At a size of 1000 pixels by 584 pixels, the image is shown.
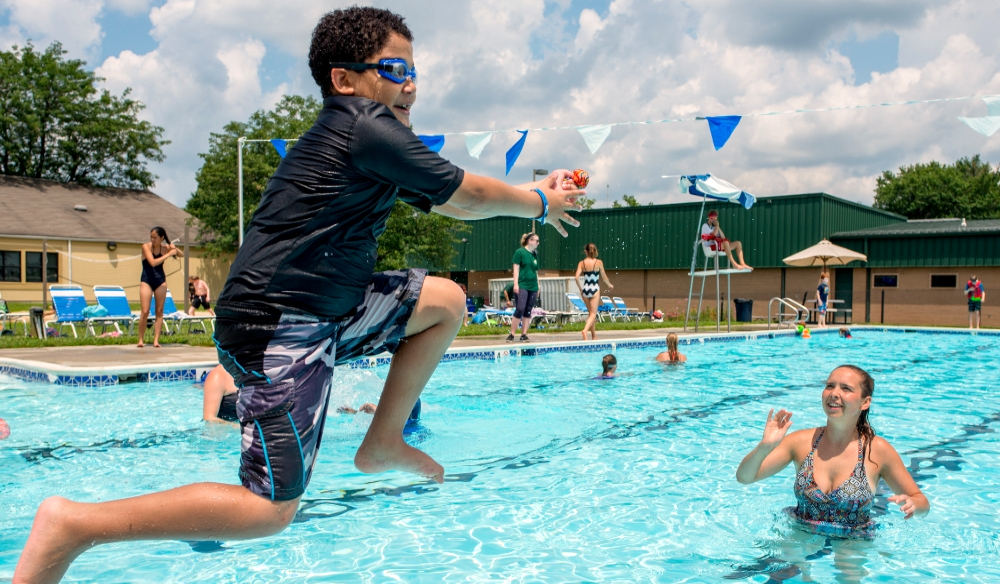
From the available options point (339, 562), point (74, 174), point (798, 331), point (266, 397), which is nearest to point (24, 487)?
point (339, 562)

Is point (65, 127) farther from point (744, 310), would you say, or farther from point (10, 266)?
point (744, 310)

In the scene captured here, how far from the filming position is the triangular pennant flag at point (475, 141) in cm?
1019

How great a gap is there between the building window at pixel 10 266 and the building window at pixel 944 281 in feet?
105

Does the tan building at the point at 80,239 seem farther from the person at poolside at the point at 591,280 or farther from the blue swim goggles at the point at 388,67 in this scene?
the blue swim goggles at the point at 388,67

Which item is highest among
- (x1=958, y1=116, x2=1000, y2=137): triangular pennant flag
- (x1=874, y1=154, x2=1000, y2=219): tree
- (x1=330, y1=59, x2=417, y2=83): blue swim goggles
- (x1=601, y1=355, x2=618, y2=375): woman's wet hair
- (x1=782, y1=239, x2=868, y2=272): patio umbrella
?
(x1=874, y1=154, x2=1000, y2=219): tree

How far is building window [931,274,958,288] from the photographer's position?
2422 centimetres

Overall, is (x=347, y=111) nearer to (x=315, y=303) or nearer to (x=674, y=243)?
(x=315, y=303)

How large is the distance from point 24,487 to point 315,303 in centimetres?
325

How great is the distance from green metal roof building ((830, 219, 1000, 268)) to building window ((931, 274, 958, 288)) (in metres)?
0.52

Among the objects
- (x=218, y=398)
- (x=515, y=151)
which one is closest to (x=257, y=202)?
(x=515, y=151)

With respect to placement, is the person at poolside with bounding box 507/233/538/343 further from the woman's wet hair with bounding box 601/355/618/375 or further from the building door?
the building door

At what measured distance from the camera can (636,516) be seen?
3.77m

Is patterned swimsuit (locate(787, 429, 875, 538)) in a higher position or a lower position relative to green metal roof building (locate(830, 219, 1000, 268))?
lower

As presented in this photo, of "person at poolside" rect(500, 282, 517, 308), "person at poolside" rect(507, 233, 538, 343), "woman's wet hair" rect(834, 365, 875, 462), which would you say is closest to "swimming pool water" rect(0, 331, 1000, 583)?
"woman's wet hair" rect(834, 365, 875, 462)
